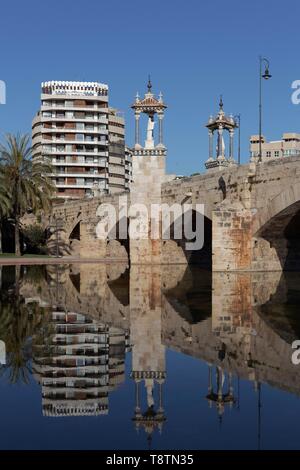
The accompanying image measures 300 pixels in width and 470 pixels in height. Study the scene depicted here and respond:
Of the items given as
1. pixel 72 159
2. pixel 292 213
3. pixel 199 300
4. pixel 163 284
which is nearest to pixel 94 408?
pixel 199 300

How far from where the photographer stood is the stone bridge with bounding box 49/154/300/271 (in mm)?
22061

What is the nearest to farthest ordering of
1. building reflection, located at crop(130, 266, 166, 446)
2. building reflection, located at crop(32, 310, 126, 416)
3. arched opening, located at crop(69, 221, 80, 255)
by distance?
building reflection, located at crop(130, 266, 166, 446)
building reflection, located at crop(32, 310, 126, 416)
arched opening, located at crop(69, 221, 80, 255)

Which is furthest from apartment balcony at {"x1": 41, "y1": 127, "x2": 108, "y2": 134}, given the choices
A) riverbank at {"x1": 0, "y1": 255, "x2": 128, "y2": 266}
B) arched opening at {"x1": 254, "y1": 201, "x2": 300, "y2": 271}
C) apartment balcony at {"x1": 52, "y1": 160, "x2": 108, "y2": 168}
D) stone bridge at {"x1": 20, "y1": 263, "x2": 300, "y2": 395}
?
stone bridge at {"x1": 20, "y1": 263, "x2": 300, "y2": 395}

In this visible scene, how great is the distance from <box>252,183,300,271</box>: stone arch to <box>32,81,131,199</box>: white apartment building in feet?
182

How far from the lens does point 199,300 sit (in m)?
15.3

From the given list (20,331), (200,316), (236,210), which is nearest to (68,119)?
(236,210)

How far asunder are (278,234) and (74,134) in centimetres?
5952

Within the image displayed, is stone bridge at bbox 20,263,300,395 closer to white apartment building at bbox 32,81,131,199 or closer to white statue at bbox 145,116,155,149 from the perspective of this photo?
white statue at bbox 145,116,155,149

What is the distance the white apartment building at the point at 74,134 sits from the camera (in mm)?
78938

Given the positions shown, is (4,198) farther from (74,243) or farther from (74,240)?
(74,243)

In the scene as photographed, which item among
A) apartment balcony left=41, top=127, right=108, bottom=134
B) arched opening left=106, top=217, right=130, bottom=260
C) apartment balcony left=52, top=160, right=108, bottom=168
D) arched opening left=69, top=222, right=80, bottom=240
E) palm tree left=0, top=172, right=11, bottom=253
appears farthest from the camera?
apartment balcony left=52, top=160, right=108, bottom=168

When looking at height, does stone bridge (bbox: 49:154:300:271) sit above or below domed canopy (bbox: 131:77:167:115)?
below

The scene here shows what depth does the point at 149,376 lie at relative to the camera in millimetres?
6980
